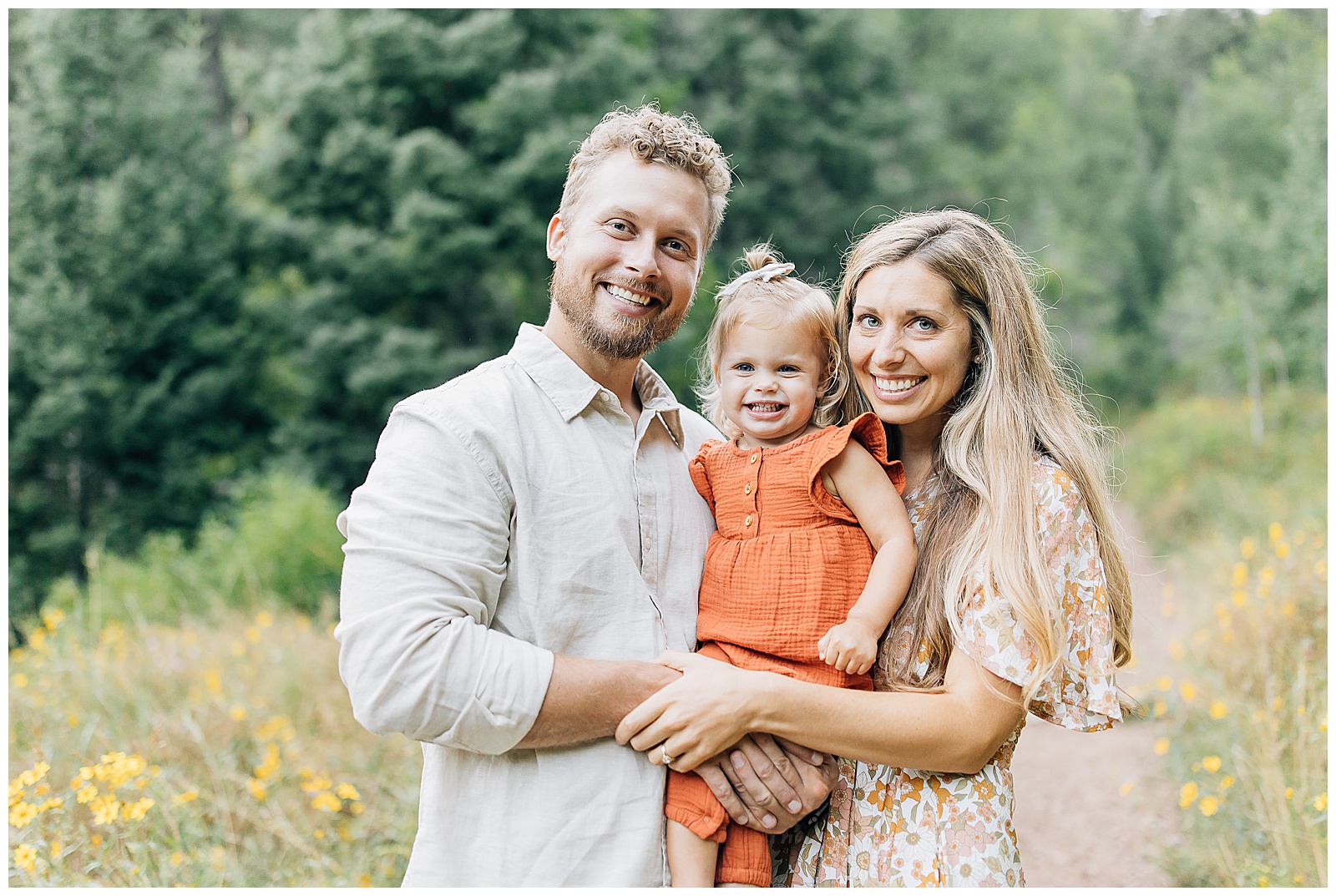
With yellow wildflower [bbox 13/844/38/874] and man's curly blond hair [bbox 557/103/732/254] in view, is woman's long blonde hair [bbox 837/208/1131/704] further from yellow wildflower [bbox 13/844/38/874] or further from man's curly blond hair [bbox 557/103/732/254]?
yellow wildflower [bbox 13/844/38/874]

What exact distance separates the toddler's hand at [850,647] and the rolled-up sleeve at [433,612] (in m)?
0.57

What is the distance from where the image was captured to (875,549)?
220cm

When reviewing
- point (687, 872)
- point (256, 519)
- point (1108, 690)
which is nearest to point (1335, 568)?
point (1108, 690)

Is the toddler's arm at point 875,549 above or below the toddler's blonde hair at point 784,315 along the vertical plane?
below

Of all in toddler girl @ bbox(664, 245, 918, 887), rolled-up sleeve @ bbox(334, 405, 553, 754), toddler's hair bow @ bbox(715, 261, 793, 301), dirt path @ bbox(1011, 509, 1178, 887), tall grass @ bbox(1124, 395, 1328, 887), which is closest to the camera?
rolled-up sleeve @ bbox(334, 405, 553, 754)

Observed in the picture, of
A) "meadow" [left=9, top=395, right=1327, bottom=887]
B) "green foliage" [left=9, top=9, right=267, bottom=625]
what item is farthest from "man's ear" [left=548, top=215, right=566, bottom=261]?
"green foliage" [left=9, top=9, right=267, bottom=625]

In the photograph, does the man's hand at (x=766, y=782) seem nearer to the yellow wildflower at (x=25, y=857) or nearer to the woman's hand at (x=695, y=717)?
the woman's hand at (x=695, y=717)

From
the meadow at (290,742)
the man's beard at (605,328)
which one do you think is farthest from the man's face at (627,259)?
the meadow at (290,742)

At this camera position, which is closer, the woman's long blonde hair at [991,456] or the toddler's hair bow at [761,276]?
the woman's long blonde hair at [991,456]

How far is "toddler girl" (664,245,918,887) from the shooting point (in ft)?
6.64

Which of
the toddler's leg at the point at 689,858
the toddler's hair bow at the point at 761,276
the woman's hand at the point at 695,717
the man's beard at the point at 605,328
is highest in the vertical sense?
the toddler's hair bow at the point at 761,276

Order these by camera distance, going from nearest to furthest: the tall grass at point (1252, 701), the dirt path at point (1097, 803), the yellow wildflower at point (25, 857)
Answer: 1. the yellow wildflower at point (25, 857)
2. the tall grass at point (1252, 701)
3. the dirt path at point (1097, 803)

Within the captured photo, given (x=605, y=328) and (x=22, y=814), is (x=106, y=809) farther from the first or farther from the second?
(x=605, y=328)

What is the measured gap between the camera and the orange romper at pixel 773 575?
203 centimetres
